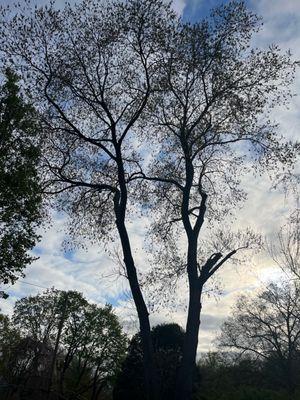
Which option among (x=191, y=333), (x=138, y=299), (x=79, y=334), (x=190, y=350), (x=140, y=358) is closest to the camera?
(x=190, y=350)

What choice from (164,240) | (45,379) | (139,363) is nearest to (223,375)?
(139,363)

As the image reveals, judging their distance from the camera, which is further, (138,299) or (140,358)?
(140,358)

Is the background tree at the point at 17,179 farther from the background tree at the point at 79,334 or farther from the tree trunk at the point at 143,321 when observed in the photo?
the background tree at the point at 79,334

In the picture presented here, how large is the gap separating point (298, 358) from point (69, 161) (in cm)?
2772

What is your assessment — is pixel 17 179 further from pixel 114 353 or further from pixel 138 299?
pixel 114 353

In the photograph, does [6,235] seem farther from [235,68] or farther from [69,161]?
[235,68]

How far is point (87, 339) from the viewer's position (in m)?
39.3

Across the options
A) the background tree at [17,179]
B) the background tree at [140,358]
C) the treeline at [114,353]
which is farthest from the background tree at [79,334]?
the background tree at [17,179]

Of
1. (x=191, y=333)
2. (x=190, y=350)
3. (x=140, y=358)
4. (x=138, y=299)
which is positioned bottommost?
(x=190, y=350)

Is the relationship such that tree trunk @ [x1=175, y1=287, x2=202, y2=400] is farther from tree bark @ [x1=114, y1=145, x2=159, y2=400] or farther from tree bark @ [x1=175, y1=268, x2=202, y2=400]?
tree bark @ [x1=114, y1=145, x2=159, y2=400]

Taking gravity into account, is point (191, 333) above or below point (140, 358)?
below

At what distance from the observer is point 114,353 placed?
4056 cm

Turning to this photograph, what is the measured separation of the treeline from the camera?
17.7m

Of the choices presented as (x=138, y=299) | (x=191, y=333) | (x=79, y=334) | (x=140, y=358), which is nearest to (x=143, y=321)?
(x=138, y=299)
